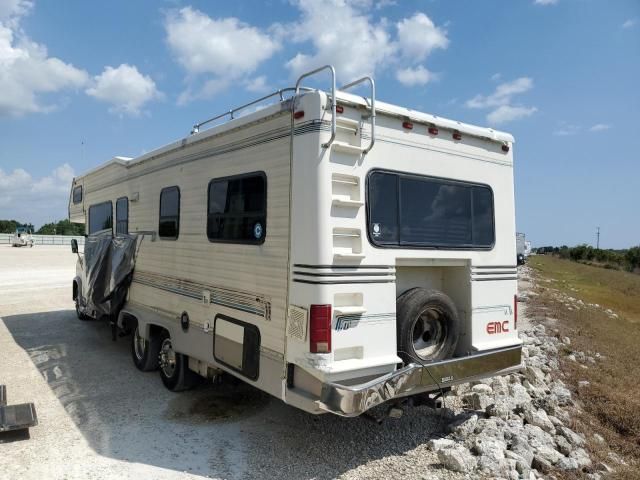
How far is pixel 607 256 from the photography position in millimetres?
64875

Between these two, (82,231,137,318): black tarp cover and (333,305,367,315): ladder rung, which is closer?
(333,305,367,315): ladder rung

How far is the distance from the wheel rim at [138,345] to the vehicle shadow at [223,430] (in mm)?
229

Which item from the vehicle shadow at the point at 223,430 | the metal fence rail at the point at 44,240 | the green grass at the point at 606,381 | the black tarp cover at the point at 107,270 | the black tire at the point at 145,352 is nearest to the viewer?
the vehicle shadow at the point at 223,430

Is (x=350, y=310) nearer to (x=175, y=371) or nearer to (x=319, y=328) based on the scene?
(x=319, y=328)

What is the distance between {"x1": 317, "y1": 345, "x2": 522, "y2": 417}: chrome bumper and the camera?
12.0 ft

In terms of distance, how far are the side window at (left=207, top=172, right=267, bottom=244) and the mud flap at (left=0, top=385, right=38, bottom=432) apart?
2.32 metres

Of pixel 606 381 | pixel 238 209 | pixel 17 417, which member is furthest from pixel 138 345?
pixel 606 381

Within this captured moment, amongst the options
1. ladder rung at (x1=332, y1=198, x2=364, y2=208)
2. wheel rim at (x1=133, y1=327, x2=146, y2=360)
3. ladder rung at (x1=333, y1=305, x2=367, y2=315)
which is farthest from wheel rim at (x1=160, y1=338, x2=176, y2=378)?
ladder rung at (x1=332, y1=198, x2=364, y2=208)

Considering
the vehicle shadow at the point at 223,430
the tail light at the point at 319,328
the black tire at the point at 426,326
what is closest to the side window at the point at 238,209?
the tail light at the point at 319,328

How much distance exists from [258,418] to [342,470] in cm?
131

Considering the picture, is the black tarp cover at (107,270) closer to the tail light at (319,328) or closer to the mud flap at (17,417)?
the mud flap at (17,417)

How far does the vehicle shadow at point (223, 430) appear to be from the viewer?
417cm

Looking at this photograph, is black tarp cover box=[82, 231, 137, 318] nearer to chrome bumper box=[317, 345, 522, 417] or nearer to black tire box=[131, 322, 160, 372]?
black tire box=[131, 322, 160, 372]

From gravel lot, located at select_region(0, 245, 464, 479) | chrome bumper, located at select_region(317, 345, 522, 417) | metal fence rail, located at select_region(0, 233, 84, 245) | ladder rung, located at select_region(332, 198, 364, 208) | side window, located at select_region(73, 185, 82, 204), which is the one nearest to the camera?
chrome bumper, located at select_region(317, 345, 522, 417)
